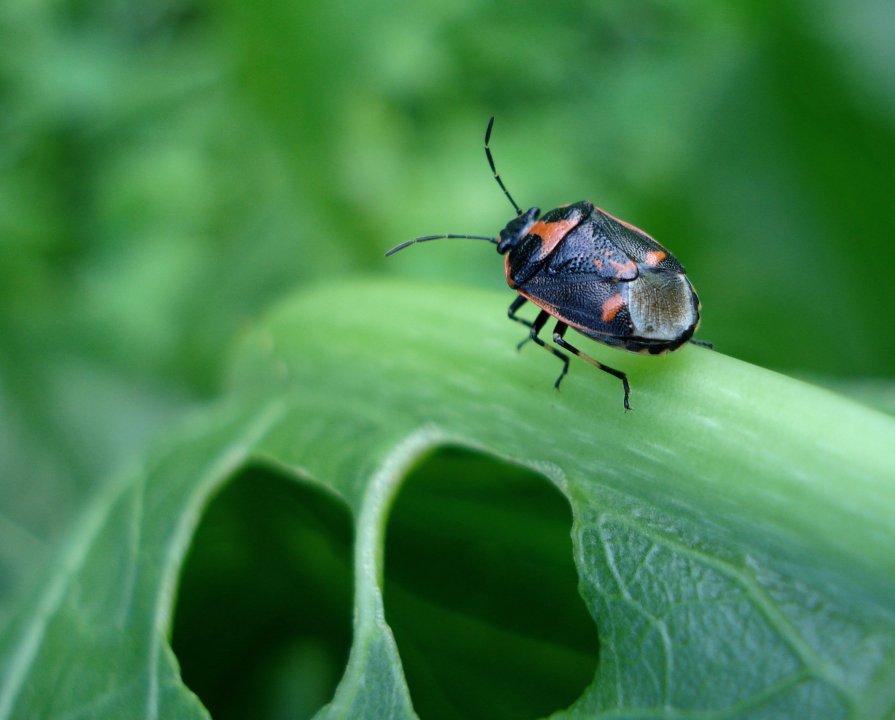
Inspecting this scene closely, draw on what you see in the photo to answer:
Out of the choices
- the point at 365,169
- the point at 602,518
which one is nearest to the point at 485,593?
the point at 602,518

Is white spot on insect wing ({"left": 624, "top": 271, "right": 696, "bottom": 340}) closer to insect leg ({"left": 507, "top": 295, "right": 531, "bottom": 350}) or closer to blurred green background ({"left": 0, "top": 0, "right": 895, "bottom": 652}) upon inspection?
insect leg ({"left": 507, "top": 295, "right": 531, "bottom": 350})

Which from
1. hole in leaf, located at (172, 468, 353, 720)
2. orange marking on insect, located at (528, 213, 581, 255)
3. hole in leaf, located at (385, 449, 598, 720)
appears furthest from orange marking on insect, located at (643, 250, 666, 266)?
hole in leaf, located at (172, 468, 353, 720)

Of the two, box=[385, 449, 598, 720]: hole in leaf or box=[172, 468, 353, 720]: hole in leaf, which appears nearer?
Result: box=[385, 449, 598, 720]: hole in leaf

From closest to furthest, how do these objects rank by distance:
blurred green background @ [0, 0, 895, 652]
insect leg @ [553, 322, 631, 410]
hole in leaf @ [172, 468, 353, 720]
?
insect leg @ [553, 322, 631, 410] < hole in leaf @ [172, 468, 353, 720] < blurred green background @ [0, 0, 895, 652]

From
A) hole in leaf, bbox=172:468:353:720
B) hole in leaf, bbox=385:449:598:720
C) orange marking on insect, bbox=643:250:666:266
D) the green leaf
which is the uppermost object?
orange marking on insect, bbox=643:250:666:266

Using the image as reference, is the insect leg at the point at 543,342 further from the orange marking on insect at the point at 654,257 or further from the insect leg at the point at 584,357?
the orange marking on insect at the point at 654,257

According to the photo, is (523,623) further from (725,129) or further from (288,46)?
(725,129)
